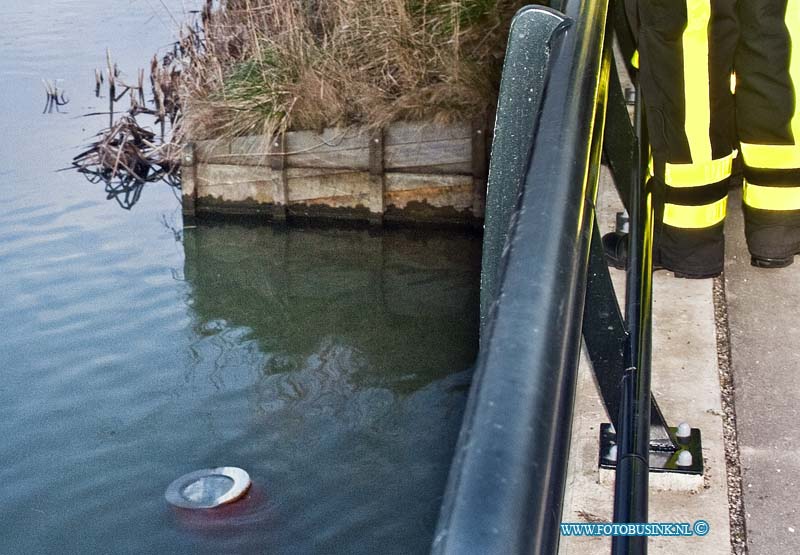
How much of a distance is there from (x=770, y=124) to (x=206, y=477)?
5.63m

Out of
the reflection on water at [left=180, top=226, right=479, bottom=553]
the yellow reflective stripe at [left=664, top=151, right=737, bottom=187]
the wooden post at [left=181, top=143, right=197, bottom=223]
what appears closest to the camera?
the yellow reflective stripe at [left=664, top=151, right=737, bottom=187]

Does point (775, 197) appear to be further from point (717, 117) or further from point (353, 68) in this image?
point (353, 68)

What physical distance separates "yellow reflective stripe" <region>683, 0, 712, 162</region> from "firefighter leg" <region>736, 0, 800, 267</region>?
0.13 metres

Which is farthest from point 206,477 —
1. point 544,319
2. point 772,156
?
point 544,319

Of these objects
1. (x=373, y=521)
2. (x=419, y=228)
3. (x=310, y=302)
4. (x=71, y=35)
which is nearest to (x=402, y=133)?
(x=419, y=228)

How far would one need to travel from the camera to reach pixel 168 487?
769cm

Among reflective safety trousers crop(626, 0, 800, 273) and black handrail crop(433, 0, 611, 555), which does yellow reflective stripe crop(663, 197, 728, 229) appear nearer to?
reflective safety trousers crop(626, 0, 800, 273)

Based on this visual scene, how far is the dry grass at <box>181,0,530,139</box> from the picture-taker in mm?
10492

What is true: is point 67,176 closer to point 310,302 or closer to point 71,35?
point 310,302

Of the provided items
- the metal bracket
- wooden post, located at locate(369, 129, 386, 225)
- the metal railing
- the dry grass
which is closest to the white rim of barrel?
wooden post, located at locate(369, 129, 386, 225)

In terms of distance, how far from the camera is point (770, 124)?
117 inches

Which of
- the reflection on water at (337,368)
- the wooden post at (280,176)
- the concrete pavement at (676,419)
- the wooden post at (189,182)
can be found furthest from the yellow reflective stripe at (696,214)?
the wooden post at (189,182)

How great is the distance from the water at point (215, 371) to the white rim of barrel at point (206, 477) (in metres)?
0.11

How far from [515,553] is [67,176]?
14.4 m
